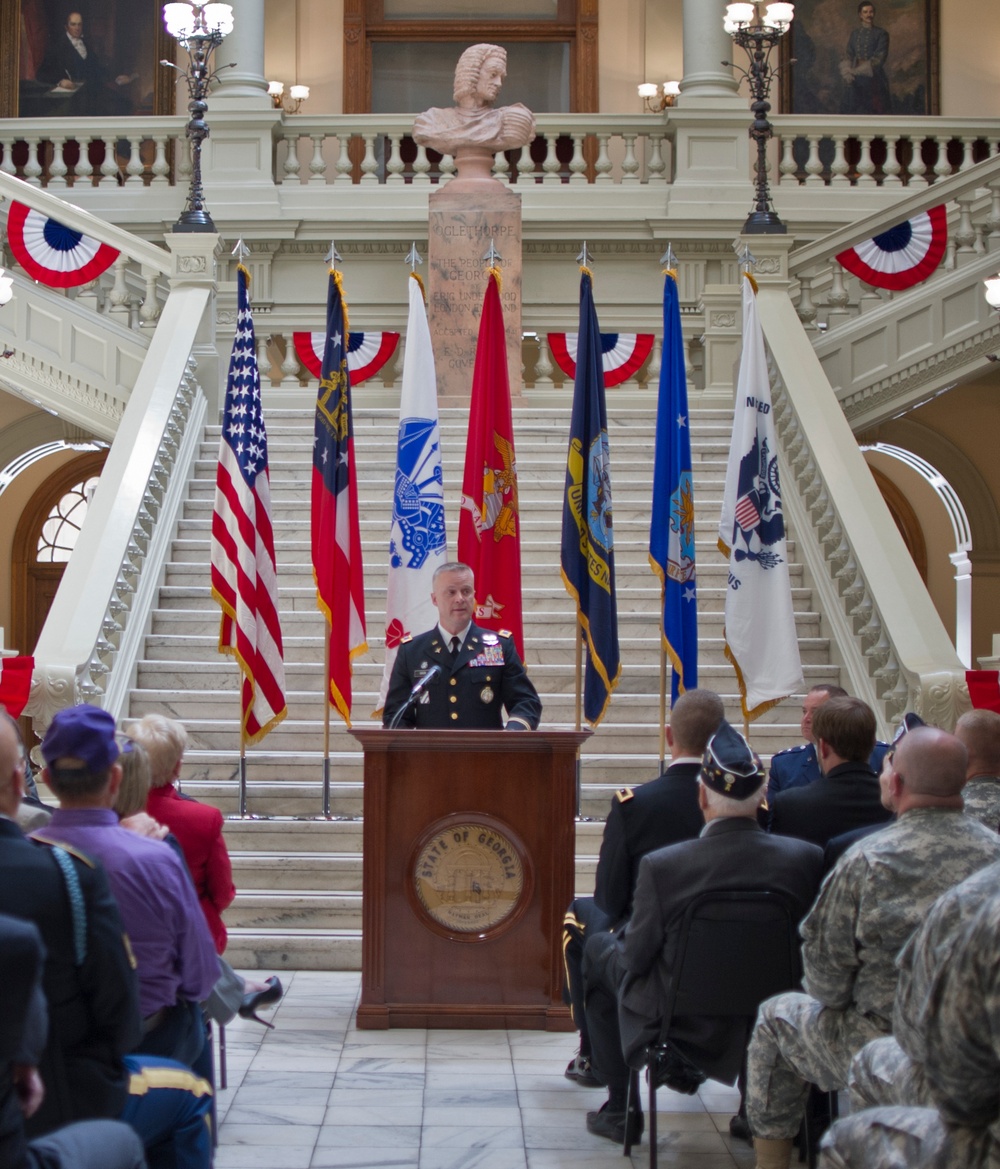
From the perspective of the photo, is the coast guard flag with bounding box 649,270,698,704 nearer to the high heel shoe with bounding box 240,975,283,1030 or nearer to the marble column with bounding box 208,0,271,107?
the high heel shoe with bounding box 240,975,283,1030

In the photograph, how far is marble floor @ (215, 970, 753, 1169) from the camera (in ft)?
15.8

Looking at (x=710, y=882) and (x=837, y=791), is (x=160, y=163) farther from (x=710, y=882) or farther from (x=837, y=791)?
(x=710, y=882)

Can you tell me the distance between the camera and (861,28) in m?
18.1

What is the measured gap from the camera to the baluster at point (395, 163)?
640 inches

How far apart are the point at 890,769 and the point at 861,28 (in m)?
15.7

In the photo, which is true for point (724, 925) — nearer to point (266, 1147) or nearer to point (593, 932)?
point (593, 932)

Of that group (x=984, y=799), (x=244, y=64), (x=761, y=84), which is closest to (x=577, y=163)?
(x=244, y=64)

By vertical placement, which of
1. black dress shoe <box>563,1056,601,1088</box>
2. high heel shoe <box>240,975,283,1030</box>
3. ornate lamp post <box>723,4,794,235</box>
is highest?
ornate lamp post <box>723,4,794,235</box>

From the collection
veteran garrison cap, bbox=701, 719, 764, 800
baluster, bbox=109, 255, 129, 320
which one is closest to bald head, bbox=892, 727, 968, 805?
veteran garrison cap, bbox=701, 719, 764, 800

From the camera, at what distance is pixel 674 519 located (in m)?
8.66

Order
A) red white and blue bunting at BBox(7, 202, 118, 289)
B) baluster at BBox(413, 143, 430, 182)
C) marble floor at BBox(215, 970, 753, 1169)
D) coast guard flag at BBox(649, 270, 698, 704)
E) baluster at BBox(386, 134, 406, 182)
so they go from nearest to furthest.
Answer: marble floor at BBox(215, 970, 753, 1169) → coast guard flag at BBox(649, 270, 698, 704) → red white and blue bunting at BBox(7, 202, 118, 289) → baluster at BBox(413, 143, 430, 182) → baluster at BBox(386, 134, 406, 182)

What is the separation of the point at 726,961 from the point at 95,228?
32.1 ft

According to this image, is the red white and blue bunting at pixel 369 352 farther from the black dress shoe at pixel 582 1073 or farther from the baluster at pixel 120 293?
the black dress shoe at pixel 582 1073

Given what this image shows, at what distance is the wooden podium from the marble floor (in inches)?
4.2
